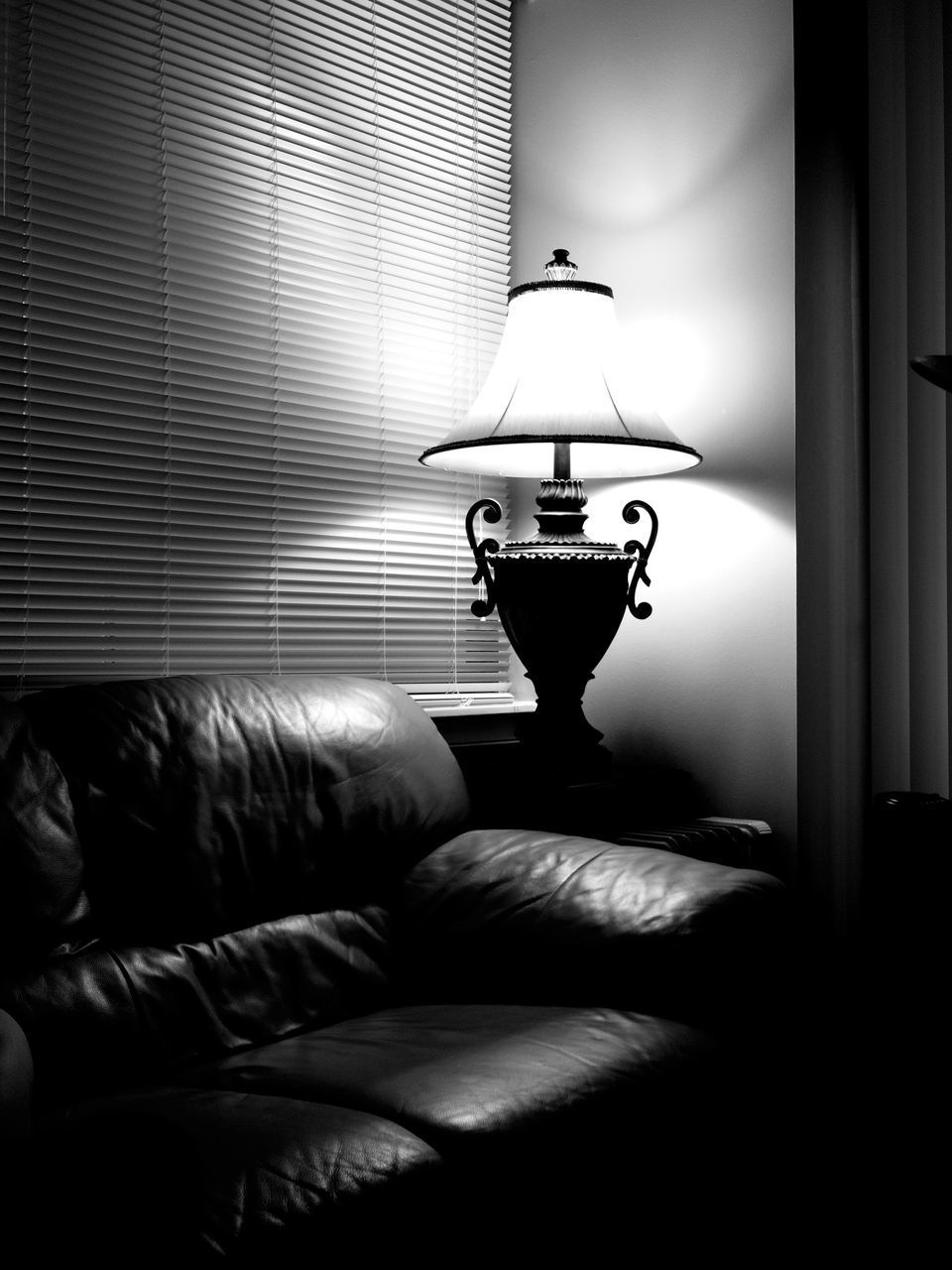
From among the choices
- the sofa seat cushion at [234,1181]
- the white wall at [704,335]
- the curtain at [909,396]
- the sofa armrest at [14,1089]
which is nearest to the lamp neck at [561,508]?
the white wall at [704,335]

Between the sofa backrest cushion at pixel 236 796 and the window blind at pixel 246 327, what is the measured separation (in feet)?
1.17

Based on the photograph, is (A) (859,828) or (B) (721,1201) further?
(A) (859,828)

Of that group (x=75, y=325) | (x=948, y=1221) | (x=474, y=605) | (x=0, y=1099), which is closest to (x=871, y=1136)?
(x=948, y=1221)

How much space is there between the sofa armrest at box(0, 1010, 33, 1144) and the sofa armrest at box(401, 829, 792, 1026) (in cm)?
81

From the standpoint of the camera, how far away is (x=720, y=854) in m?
2.11

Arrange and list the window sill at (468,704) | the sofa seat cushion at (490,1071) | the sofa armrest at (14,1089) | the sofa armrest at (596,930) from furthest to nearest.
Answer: the window sill at (468,704) < the sofa armrest at (596,930) < the sofa seat cushion at (490,1071) < the sofa armrest at (14,1089)

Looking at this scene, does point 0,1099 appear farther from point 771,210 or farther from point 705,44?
point 705,44

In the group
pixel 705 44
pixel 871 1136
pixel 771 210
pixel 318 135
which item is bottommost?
pixel 871 1136

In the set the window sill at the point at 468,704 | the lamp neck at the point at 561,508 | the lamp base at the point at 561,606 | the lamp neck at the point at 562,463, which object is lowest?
the window sill at the point at 468,704

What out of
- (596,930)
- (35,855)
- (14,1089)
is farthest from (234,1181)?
(596,930)

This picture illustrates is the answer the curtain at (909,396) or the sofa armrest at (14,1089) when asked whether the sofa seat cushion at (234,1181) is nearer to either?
the sofa armrest at (14,1089)

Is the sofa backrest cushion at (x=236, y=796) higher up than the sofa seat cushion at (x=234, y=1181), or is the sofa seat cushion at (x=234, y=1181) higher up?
the sofa backrest cushion at (x=236, y=796)

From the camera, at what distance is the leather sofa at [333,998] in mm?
1056

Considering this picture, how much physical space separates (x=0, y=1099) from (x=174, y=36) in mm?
1986
